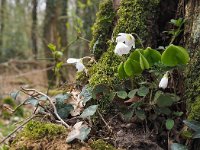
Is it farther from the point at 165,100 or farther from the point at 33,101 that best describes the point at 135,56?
the point at 33,101

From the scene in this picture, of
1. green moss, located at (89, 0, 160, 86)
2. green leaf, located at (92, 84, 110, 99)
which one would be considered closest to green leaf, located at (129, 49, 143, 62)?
green leaf, located at (92, 84, 110, 99)

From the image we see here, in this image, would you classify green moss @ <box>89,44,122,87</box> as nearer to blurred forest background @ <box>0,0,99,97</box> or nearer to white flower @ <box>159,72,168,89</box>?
white flower @ <box>159,72,168,89</box>

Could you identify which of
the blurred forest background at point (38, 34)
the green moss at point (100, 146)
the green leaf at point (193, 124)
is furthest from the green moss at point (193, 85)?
the blurred forest background at point (38, 34)

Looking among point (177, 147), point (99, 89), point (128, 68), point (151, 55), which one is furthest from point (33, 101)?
point (177, 147)

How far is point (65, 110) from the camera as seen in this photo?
2.18m

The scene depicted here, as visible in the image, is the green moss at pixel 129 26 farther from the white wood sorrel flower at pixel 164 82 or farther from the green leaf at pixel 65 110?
the white wood sorrel flower at pixel 164 82

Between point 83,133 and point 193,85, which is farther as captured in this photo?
point 193,85

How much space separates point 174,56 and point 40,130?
0.83 m

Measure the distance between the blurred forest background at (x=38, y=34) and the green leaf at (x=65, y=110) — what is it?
7.82 ft

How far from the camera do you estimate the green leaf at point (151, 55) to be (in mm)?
1802

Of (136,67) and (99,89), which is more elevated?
(136,67)

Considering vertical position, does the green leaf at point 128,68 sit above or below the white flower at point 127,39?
below

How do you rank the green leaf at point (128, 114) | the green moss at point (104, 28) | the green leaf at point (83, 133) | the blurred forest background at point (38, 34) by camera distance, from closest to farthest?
the green leaf at point (83, 133)
the green leaf at point (128, 114)
the green moss at point (104, 28)
the blurred forest background at point (38, 34)

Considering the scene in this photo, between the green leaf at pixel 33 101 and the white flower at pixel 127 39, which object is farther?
the green leaf at pixel 33 101
